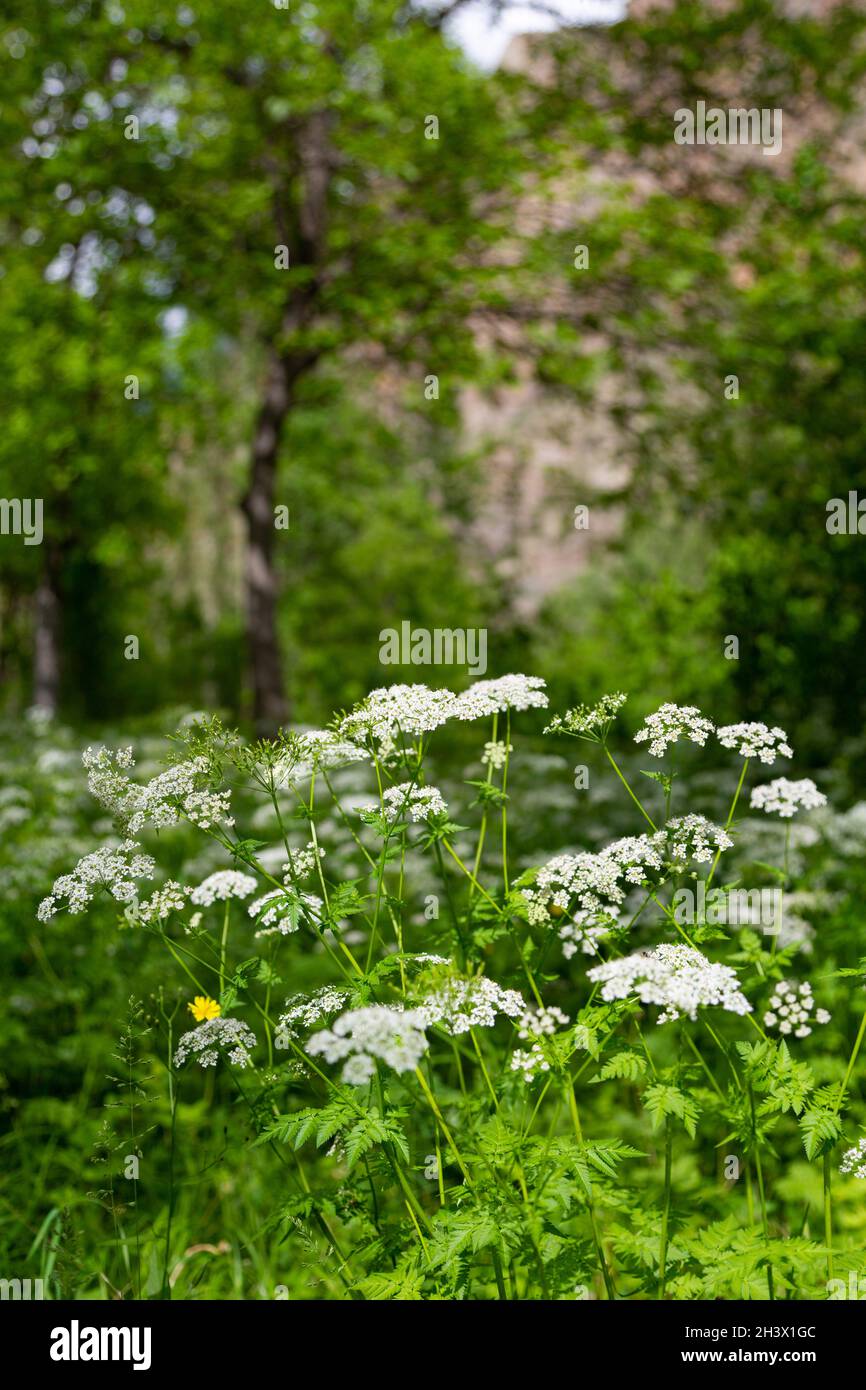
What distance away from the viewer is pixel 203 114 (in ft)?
32.7

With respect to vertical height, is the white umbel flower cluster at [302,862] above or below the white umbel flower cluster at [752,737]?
below

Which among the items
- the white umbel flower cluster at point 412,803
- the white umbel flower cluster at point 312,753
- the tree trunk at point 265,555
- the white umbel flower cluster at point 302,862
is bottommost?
the white umbel flower cluster at point 302,862

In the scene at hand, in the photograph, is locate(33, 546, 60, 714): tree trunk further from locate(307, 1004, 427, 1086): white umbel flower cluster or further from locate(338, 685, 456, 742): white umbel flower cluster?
locate(307, 1004, 427, 1086): white umbel flower cluster

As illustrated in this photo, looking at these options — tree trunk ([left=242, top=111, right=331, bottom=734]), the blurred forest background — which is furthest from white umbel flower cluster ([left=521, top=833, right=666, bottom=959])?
tree trunk ([left=242, top=111, right=331, bottom=734])

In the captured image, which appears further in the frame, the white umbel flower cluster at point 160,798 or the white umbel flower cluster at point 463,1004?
the white umbel flower cluster at point 160,798

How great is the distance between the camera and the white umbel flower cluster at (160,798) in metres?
2.12

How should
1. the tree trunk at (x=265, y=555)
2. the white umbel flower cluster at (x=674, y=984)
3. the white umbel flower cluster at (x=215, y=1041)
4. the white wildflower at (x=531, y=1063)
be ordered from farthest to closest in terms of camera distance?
the tree trunk at (x=265, y=555) < the white umbel flower cluster at (x=215, y=1041) < the white wildflower at (x=531, y=1063) < the white umbel flower cluster at (x=674, y=984)

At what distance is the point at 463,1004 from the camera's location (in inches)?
73.7

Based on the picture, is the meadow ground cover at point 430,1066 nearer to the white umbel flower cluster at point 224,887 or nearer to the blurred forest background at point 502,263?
the white umbel flower cluster at point 224,887

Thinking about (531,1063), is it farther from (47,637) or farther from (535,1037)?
(47,637)

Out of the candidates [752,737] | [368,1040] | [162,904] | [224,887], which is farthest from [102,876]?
[752,737]

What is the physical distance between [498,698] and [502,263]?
26.7 feet

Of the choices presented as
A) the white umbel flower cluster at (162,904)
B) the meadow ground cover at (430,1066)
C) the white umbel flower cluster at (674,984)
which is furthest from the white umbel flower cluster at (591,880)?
the white umbel flower cluster at (162,904)
